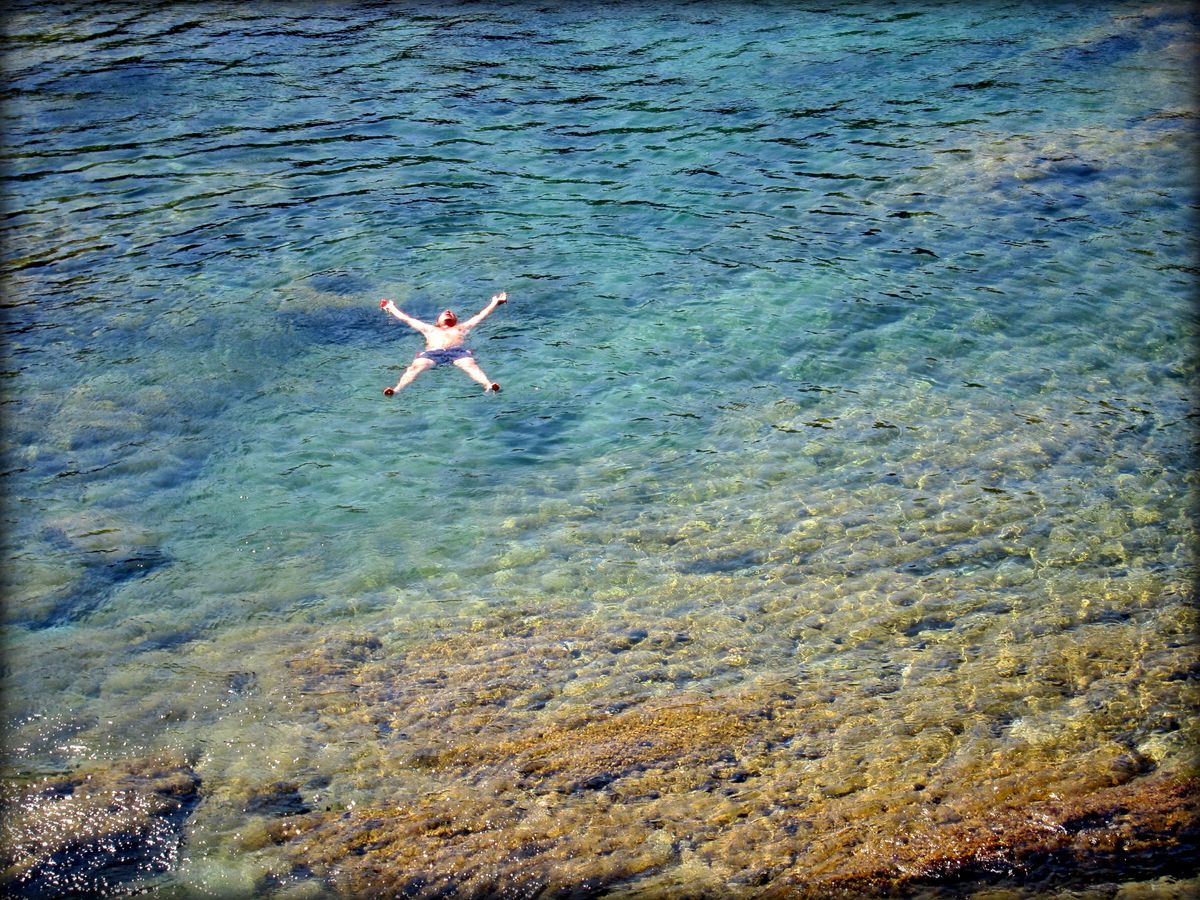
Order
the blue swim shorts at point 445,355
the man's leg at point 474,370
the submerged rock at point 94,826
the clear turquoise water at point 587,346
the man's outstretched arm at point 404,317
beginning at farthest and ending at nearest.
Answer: the man's outstretched arm at point 404,317
the blue swim shorts at point 445,355
the man's leg at point 474,370
the clear turquoise water at point 587,346
the submerged rock at point 94,826

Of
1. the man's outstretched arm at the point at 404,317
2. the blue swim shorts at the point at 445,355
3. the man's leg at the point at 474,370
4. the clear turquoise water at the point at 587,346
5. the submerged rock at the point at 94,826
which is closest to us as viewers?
the submerged rock at the point at 94,826

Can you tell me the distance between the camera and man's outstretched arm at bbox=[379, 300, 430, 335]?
11.6 meters

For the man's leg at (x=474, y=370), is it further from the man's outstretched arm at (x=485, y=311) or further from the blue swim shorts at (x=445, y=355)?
the man's outstretched arm at (x=485, y=311)

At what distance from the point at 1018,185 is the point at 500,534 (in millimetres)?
9127

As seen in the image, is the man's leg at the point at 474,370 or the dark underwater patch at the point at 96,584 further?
the man's leg at the point at 474,370

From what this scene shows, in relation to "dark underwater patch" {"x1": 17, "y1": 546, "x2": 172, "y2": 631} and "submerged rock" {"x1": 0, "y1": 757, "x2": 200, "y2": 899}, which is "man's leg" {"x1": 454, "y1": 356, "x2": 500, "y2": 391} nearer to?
"dark underwater patch" {"x1": 17, "y1": 546, "x2": 172, "y2": 631}

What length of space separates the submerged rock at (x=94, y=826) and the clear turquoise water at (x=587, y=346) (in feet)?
0.82

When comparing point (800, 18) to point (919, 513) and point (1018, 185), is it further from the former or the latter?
point (919, 513)

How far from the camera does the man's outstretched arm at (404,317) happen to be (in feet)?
38.2

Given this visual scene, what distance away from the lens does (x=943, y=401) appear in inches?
408

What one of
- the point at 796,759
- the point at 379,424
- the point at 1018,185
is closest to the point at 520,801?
the point at 796,759

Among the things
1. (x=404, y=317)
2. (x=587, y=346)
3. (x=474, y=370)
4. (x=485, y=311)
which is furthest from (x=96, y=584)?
(x=587, y=346)

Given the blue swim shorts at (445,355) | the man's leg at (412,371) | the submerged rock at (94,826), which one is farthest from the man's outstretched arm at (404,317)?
the submerged rock at (94,826)

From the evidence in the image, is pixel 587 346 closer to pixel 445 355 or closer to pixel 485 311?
pixel 485 311
